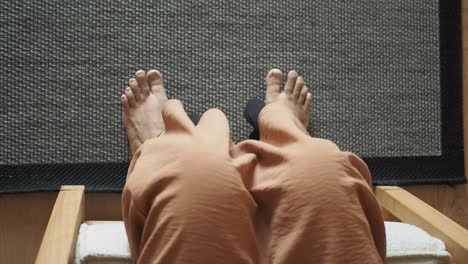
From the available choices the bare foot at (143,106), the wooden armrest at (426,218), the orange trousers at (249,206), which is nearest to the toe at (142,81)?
the bare foot at (143,106)

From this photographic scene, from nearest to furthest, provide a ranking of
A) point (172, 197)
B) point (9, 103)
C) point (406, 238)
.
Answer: point (172, 197) → point (406, 238) → point (9, 103)

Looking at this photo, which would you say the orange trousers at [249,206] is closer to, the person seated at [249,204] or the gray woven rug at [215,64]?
the person seated at [249,204]

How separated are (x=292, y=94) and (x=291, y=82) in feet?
0.07

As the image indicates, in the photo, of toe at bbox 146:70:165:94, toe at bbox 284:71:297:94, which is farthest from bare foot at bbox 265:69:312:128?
toe at bbox 146:70:165:94

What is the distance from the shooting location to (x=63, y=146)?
2.89 feet

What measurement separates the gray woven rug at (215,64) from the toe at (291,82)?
2 centimetres

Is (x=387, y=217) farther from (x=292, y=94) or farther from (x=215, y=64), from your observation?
(x=215, y=64)

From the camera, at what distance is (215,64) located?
0.91 m

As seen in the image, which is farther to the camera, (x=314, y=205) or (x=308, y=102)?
(x=308, y=102)

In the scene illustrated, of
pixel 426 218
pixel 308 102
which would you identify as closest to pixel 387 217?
pixel 426 218

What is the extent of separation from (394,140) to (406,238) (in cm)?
27

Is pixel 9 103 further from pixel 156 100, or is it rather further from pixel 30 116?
pixel 156 100

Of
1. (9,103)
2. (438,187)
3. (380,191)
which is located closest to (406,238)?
(380,191)

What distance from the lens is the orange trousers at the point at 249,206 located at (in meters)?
0.55
